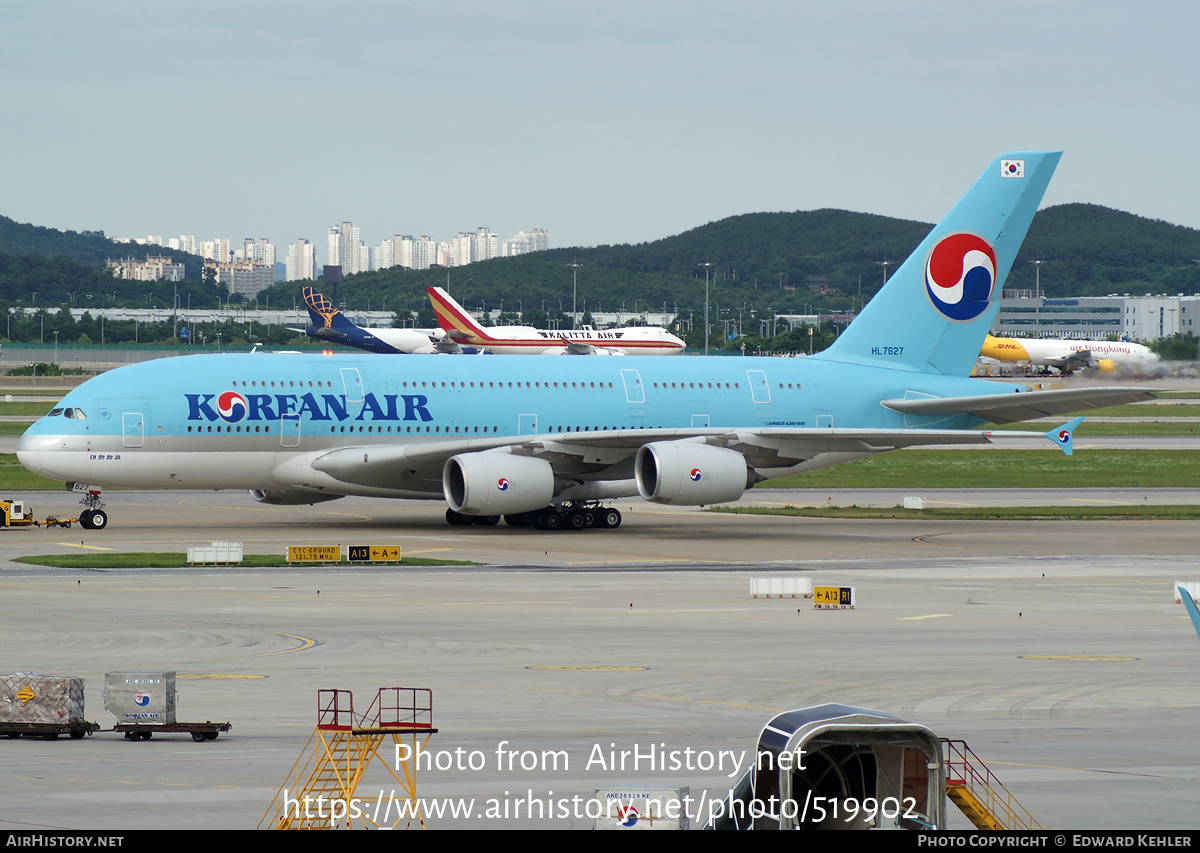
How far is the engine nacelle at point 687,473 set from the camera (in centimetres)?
4581

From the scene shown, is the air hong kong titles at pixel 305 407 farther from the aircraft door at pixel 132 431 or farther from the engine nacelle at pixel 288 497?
the engine nacelle at pixel 288 497

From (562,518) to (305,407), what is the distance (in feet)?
28.9

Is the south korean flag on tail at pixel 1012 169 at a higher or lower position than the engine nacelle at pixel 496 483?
higher

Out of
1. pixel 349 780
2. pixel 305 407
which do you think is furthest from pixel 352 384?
pixel 349 780

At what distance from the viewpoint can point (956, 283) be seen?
54.3 m

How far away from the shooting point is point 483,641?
27.3 meters

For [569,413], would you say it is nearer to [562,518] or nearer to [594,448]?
[594,448]

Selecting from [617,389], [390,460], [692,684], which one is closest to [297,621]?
[692,684]

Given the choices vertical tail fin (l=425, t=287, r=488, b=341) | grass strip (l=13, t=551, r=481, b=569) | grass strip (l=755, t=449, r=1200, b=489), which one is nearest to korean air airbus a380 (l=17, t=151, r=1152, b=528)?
grass strip (l=13, t=551, r=481, b=569)

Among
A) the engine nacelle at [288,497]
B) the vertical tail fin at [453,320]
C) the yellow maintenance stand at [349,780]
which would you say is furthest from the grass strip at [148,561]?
the vertical tail fin at [453,320]

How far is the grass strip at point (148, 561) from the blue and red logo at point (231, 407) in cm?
629

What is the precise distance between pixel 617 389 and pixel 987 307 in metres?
13.5

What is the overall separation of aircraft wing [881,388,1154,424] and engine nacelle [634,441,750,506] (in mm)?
8249

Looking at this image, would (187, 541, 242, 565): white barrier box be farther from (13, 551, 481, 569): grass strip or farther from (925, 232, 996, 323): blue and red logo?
(925, 232, 996, 323): blue and red logo
